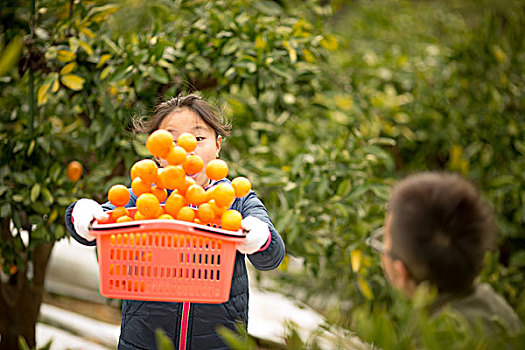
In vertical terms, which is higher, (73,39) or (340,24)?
(73,39)

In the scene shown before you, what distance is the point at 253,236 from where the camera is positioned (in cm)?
119

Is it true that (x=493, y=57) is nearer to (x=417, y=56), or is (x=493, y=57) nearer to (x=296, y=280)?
(x=417, y=56)

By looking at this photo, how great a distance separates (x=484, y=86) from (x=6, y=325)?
2771 mm

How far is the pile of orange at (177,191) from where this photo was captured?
121 centimetres

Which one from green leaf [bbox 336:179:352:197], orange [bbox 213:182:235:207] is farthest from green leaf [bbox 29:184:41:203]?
green leaf [bbox 336:179:352:197]

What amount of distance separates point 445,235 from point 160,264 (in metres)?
0.61

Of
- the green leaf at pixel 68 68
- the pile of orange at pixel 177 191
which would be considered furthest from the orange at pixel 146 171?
the green leaf at pixel 68 68

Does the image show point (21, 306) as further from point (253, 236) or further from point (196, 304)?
point (253, 236)

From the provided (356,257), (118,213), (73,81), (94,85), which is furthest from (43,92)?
(356,257)

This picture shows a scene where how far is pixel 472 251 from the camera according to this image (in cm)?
106

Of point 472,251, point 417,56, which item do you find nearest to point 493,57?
point 417,56

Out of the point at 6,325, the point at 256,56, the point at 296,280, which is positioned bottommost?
the point at 296,280

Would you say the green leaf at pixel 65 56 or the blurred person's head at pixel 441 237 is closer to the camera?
the blurred person's head at pixel 441 237

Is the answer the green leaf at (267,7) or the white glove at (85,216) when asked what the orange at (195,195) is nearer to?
the white glove at (85,216)
